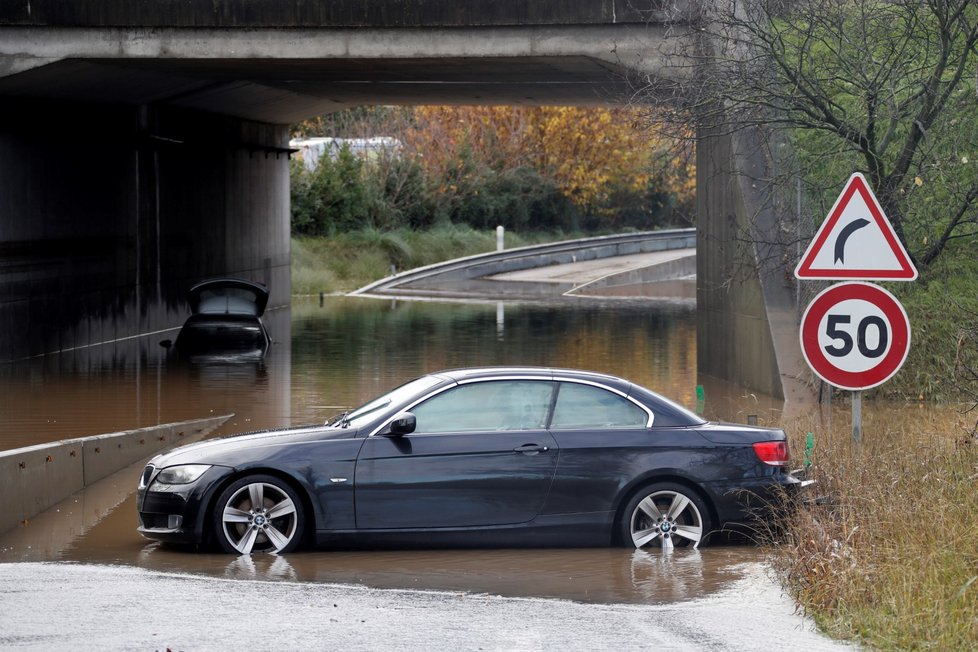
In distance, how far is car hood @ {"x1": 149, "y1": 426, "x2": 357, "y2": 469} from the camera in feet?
31.7

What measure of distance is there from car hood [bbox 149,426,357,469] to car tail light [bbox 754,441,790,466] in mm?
2801

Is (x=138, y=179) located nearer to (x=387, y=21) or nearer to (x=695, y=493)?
(x=387, y=21)

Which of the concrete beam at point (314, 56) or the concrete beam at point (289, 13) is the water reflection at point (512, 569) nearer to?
the concrete beam at point (314, 56)

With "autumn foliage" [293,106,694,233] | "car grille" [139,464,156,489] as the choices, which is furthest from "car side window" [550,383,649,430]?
"autumn foliage" [293,106,694,233]

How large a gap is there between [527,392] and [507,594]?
204 cm

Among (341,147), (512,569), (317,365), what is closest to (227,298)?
(317,365)

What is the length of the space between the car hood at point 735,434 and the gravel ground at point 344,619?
1.69 m

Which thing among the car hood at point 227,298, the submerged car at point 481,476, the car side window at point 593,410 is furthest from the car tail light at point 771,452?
the car hood at point 227,298

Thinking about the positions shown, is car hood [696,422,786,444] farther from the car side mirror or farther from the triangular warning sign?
the car side mirror

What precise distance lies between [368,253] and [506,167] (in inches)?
461

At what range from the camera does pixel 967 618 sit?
6.46 meters

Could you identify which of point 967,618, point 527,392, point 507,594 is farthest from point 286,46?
point 967,618

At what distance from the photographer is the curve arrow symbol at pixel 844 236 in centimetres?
912

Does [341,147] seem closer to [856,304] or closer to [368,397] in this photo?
[368,397]
